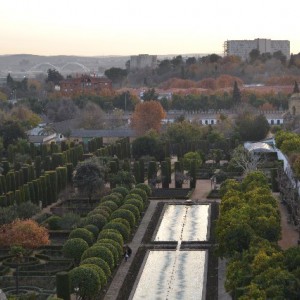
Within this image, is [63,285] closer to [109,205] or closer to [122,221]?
[122,221]

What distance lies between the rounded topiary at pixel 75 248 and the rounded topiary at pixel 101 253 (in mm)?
1696

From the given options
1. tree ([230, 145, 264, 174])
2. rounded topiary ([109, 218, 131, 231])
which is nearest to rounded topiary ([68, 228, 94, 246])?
rounded topiary ([109, 218, 131, 231])

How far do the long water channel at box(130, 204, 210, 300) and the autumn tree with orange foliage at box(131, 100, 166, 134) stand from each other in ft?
96.0

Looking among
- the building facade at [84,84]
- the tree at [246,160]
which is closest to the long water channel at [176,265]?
the tree at [246,160]

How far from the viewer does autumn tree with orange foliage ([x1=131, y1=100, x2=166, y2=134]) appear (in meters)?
66.8

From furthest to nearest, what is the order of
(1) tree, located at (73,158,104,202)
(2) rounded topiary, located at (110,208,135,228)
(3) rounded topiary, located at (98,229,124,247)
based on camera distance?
(1) tree, located at (73,158,104,202) → (2) rounded topiary, located at (110,208,135,228) → (3) rounded topiary, located at (98,229,124,247)

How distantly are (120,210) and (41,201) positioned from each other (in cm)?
829

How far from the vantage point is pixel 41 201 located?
39.7m

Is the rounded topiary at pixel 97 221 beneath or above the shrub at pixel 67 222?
above

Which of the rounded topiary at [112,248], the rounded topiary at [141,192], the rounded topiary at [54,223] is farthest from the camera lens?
the rounded topiary at [141,192]

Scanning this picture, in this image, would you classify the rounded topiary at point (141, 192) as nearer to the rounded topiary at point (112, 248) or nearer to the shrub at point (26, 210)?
the shrub at point (26, 210)

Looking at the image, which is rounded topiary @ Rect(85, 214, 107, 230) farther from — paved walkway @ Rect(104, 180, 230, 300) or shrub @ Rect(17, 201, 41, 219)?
shrub @ Rect(17, 201, 41, 219)

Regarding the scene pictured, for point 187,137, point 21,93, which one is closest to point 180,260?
point 187,137

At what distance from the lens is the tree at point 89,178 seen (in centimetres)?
4053
